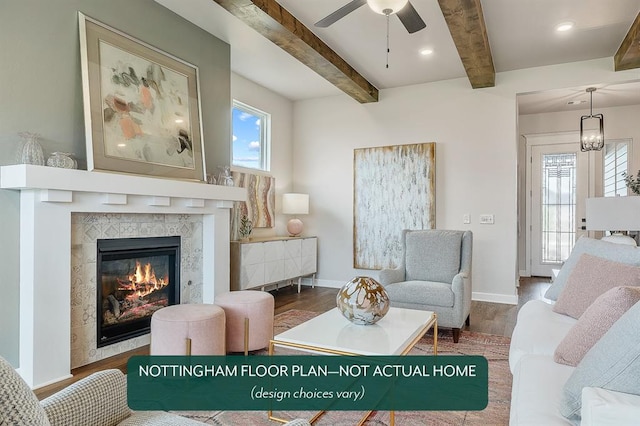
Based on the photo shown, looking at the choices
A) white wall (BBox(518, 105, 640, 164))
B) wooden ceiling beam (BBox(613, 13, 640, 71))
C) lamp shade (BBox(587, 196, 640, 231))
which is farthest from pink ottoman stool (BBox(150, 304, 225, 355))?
white wall (BBox(518, 105, 640, 164))

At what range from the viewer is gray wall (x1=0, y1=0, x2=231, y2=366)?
2.47m

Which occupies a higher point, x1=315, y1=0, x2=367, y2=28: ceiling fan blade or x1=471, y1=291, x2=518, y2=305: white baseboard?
x1=315, y1=0, x2=367, y2=28: ceiling fan blade

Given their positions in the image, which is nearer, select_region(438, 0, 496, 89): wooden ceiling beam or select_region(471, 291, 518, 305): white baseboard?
select_region(438, 0, 496, 89): wooden ceiling beam

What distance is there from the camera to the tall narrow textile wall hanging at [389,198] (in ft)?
17.3

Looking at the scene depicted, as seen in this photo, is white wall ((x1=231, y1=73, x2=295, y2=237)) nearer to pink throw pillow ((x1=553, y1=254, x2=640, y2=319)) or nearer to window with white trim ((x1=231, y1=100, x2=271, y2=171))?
window with white trim ((x1=231, y1=100, x2=271, y2=171))

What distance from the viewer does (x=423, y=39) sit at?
403 centimetres

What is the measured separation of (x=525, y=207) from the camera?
7.01 metres

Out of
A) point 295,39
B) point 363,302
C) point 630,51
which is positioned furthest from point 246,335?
point 630,51

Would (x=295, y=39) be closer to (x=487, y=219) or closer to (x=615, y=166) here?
(x=487, y=219)

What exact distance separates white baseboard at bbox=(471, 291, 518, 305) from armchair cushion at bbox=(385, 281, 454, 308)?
5.48 feet

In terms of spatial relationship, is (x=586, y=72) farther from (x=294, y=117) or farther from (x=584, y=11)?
(x=294, y=117)

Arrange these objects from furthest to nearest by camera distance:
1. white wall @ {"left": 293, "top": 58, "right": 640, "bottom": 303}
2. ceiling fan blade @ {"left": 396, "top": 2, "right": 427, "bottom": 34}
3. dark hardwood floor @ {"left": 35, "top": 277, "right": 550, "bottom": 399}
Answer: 1. white wall @ {"left": 293, "top": 58, "right": 640, "bottom": 303}
2. dark hardwood floor @ {"left": 35, "top": 277, "right": 550, "bottom": 399}
3. ceiling fan blade @ {"left": 396, "top": 2, "right": 427, "bottom": 34}

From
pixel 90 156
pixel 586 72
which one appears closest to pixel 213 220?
pixel 90 156

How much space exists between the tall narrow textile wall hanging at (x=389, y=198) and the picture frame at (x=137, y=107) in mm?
2594
